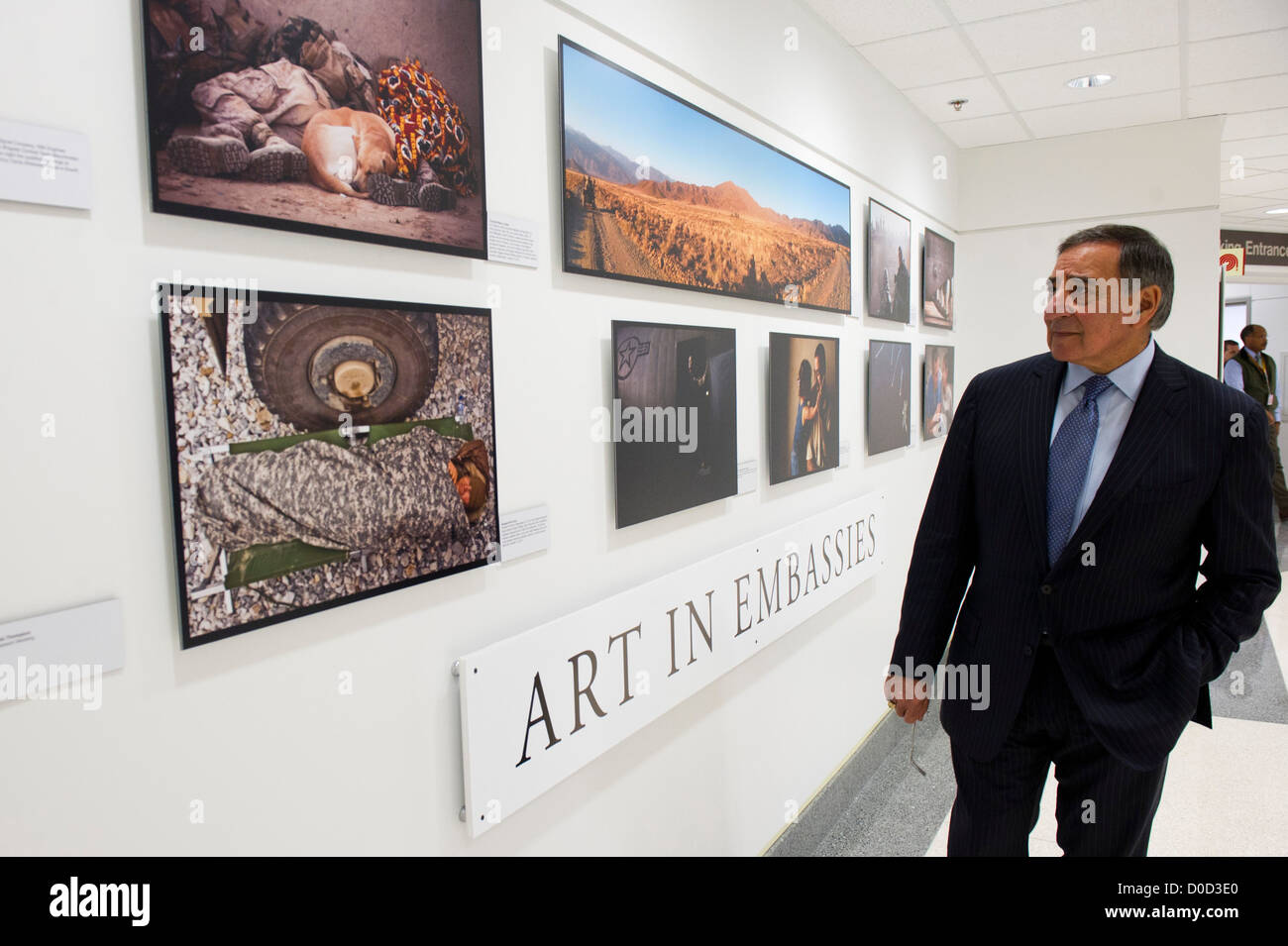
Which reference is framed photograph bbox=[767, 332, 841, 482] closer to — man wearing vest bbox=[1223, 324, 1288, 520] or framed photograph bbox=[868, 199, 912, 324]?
framed photograph bbox=[868, 199, 912, 324]

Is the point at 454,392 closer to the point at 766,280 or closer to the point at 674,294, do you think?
the point at 674,294

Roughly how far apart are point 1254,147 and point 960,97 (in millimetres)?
2864

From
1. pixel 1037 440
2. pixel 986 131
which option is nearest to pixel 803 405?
pixel 1037 440

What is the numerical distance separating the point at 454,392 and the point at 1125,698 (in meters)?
1.51

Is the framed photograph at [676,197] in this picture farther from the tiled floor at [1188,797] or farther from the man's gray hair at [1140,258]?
the tiled floor at [1188,797]

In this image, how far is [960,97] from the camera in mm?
4145

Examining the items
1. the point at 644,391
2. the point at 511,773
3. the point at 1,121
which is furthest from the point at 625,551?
the point at 1,121

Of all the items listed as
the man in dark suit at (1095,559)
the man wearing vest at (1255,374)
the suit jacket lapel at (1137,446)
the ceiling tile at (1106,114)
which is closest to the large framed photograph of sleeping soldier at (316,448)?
the man in dark suit at (1095,559)

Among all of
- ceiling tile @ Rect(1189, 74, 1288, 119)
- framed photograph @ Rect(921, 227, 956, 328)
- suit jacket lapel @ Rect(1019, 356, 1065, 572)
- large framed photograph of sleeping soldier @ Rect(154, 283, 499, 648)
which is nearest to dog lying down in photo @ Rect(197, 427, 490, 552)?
large framed photograph of sleeping soldier @ Rect(154, 283, 499, 648)

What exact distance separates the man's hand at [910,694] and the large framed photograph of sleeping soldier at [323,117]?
1.34 meters

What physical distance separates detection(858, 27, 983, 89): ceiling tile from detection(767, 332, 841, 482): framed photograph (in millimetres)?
1317

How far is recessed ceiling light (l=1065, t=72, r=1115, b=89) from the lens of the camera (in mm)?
3918

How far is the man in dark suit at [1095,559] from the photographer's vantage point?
1.72 m
